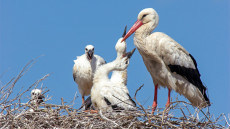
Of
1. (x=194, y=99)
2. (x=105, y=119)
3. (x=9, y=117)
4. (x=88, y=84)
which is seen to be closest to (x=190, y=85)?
(x=194, y=99)

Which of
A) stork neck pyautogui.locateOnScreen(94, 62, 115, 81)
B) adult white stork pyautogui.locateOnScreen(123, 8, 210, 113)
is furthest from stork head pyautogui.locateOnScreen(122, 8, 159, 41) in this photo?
stork neck pyautogui.locateOnScreen(94, 62, 115, 81)

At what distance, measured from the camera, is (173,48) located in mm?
8461

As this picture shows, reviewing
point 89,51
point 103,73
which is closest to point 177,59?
point 103,73

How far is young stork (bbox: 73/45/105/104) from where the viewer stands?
9641 mm

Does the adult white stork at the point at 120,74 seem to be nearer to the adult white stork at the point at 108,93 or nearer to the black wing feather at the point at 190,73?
the adult white stork at the point at 108,93

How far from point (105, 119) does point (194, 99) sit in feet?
9.17

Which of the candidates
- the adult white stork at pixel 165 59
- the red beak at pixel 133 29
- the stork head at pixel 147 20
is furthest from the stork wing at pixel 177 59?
the red beak at pixel 133 29

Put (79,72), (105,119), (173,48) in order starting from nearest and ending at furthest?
(105,119), (173,48), (79,72)

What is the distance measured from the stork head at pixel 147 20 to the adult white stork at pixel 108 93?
Answer: 81 cm

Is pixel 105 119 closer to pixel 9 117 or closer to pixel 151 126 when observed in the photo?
pixel 151 126

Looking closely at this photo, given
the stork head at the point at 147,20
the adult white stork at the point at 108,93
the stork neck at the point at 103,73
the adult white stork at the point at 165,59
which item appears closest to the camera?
the adult white stork at the point at 108,93

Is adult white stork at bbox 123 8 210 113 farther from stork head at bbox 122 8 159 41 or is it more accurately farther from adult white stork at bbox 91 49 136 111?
adult white stork at bbox 91 49 136 111

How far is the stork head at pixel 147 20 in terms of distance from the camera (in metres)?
8.53

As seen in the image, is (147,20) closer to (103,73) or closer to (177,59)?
(177,59)
